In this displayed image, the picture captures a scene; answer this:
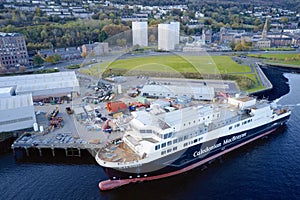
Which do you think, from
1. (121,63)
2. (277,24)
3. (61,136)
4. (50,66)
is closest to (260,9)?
(277,24)

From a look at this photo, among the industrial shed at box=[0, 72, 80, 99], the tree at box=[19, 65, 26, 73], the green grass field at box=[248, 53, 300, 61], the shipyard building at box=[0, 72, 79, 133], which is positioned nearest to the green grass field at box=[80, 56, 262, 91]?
the industrial shed at box=[0, 72, 80, 99]

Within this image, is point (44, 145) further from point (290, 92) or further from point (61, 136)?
point (290, 92)

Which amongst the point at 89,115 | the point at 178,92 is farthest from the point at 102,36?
the point at 89,115

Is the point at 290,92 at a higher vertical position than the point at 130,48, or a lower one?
lower

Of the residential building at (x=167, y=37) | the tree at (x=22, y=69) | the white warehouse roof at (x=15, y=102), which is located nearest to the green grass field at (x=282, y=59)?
the residential building at (x=167, y=37)

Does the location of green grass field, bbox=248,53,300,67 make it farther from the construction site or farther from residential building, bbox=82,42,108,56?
residential building, bbox=82,42,108,56
